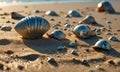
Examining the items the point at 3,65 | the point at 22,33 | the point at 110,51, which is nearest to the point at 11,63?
the point at 3,65

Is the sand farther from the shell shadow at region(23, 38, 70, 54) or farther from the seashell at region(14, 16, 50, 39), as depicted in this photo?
the seashell at region(14, 16, 50, 39)

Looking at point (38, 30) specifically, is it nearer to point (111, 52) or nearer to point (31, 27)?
point (31, 27)

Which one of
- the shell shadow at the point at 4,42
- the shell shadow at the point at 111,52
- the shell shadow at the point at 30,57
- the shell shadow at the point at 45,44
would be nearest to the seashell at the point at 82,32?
the shell shadow at the point at 45,44

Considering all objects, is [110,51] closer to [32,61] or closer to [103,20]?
[32,61]

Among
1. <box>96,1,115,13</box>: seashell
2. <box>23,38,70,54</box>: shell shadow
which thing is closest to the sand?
<box>23,38,70,54</box>: shell shadow

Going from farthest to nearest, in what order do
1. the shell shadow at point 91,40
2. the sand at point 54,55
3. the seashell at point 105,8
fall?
the seashell at point 105,8 → the shell shadow at point 91,40 → the sand at point 54,55

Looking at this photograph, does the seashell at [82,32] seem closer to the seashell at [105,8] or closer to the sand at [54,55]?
the sand at [54,55]

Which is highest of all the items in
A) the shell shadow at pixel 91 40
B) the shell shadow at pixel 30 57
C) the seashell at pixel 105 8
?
the shell shadow at pixel 30 57
